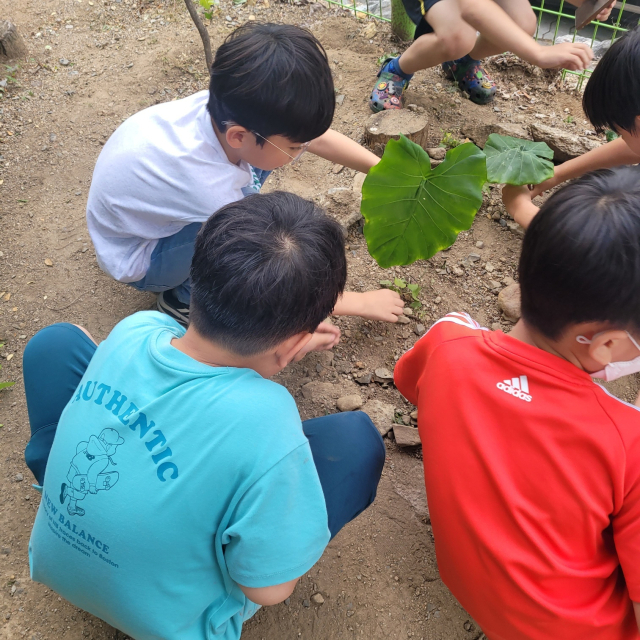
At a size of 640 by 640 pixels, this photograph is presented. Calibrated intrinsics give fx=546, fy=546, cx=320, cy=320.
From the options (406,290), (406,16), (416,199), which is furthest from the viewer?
(406,16)

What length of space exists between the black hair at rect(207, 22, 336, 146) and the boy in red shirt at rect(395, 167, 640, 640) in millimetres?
701

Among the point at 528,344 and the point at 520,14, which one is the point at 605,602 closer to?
the point at 528,344

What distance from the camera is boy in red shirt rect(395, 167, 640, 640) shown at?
894 millimetres

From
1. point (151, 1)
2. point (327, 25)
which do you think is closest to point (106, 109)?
point (151, 1)

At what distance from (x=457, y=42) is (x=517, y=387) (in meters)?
1.73

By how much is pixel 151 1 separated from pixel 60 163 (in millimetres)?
1501

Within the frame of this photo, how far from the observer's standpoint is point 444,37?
2.17 metres

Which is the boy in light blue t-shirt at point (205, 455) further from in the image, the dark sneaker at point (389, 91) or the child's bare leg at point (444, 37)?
the dark sneaker at point (389, 91)

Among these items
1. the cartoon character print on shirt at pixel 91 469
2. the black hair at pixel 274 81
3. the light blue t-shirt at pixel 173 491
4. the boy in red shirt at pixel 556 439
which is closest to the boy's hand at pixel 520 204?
the black hair at pixel 274 81

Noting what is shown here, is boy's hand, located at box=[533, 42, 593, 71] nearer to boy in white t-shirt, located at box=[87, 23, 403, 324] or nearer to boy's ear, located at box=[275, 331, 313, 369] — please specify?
boy in white t-shirt, located at box=[87, 23, 403, 324]

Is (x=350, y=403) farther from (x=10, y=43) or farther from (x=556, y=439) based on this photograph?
(x=10, y=43)

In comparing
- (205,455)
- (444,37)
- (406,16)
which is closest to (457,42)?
(444,37)

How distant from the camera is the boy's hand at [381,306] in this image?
173 cm

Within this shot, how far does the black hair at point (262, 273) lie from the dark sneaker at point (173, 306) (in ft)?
2.99
